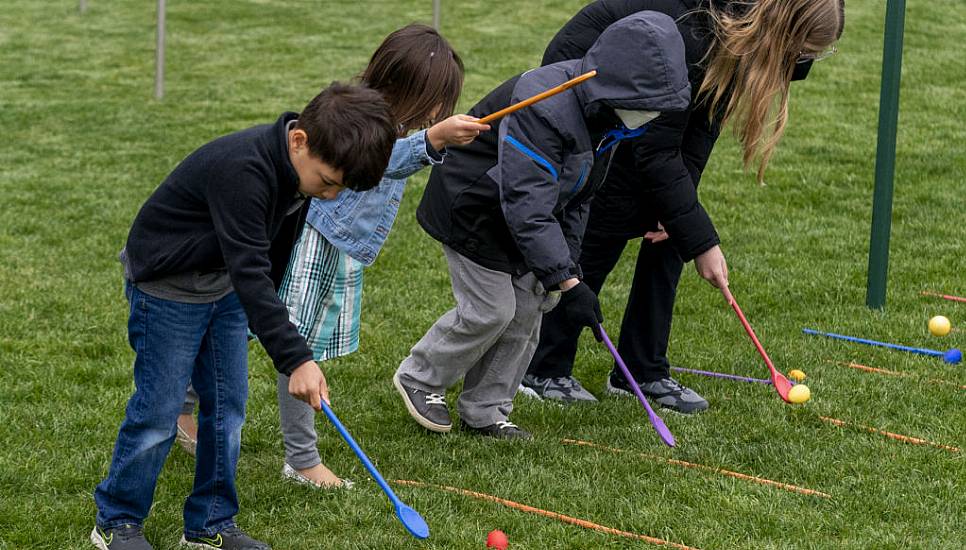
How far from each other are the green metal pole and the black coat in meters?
1.69

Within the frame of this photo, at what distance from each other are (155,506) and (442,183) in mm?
1367

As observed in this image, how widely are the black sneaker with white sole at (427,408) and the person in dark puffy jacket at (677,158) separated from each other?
53cm

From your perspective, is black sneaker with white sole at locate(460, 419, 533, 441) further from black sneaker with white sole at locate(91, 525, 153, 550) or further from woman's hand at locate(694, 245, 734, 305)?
black sneaker with white sole at locate(91, 525, 153, 550)

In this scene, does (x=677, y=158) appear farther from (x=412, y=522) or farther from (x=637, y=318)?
(x=412, y=522)

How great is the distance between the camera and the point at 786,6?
162 inches

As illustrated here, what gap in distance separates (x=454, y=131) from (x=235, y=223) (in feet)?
2.69

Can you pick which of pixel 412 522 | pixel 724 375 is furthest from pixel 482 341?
pixel 724 375

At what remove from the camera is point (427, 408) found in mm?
4430

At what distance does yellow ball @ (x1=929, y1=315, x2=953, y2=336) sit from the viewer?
550 centimetres

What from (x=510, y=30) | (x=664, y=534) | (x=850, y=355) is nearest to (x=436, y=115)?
(x=664, y=534)

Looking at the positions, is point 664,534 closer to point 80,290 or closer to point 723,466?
point 723,466

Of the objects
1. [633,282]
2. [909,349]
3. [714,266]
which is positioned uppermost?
[714,266]

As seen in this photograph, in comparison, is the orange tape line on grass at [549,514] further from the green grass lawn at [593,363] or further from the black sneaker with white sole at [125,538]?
the black sneaker with white sole at [125,538]

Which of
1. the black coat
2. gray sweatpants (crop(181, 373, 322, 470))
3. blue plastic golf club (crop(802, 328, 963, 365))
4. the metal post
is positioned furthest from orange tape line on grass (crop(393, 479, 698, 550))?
the metal post
